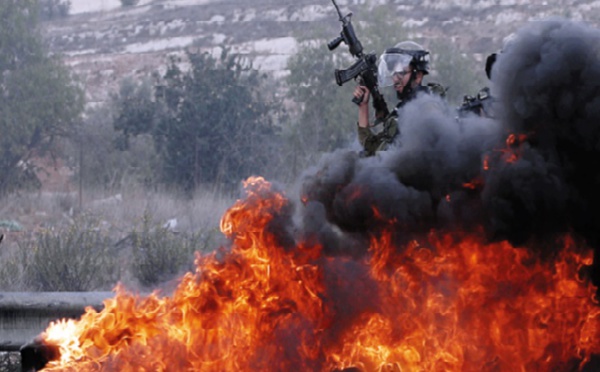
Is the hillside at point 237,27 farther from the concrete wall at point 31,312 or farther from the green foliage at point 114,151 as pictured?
the concrete wall at point 31,312

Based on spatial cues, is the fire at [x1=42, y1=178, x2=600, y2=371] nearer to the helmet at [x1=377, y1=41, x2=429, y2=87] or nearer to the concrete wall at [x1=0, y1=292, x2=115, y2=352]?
the concrete wall at [x1=0, y1=292, x2=115, y2=352]

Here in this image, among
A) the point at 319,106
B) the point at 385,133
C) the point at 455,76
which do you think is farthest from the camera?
the point at 455,76

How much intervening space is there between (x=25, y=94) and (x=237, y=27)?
20.5 m

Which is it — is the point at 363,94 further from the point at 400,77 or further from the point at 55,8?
the point at 55,8

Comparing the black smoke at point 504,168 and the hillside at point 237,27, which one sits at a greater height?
the black smoke at point 504,168

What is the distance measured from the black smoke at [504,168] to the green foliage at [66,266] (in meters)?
5.69

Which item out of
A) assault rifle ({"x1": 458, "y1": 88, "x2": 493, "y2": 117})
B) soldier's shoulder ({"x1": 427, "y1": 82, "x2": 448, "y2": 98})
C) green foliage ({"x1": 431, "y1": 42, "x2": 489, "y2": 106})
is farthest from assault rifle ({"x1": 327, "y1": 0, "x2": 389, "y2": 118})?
green foliage ({"x1": 431, "y1": 42, "x2": 489, "y2": 106})

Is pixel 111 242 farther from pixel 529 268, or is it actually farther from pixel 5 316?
pixel 529 268

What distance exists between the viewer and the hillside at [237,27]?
4200 centimetres

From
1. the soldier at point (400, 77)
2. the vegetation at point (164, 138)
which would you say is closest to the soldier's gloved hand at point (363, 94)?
the soldier at point (400, 77)

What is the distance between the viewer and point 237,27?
47.3 m

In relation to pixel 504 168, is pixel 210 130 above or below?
below

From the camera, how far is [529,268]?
6371mm

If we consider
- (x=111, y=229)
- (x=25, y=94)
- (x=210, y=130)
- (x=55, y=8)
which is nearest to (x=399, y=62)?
(x=111, y=229)
